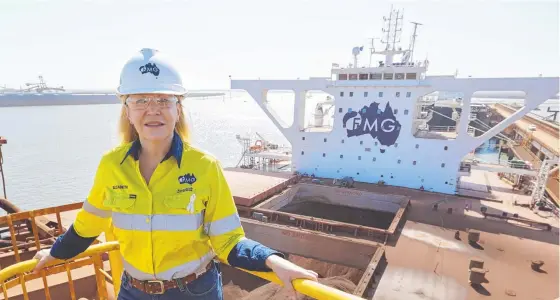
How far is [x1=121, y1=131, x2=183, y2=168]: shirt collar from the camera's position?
6.48 feet

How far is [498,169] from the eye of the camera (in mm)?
14898

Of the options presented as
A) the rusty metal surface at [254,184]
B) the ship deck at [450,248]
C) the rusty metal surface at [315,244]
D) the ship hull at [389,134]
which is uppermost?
the ship hull at [389,134]

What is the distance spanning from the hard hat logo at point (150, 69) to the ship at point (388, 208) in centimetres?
268

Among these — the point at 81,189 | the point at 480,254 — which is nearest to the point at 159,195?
the point at 480,254

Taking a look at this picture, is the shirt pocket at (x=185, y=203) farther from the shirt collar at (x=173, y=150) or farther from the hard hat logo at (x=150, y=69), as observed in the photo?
the hard hat logo at (x=150, y=69)

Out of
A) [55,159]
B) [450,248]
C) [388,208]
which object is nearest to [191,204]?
[450,248]

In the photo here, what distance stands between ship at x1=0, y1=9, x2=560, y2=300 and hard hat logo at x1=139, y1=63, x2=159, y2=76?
2680 mm

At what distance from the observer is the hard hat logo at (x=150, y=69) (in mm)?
1907

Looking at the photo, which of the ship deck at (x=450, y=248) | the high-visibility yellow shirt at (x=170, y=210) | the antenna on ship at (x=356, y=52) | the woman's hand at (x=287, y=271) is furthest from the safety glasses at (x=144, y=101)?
the antenna on ship at (x=356, y=52)

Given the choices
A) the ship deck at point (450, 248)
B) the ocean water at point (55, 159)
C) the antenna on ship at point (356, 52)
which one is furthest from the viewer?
the ocean water at point (55, 159)

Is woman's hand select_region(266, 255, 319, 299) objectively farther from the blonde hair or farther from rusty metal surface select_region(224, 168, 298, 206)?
rusty metal surface select_region(224, 168, 298, 206)

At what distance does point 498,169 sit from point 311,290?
16.8 m

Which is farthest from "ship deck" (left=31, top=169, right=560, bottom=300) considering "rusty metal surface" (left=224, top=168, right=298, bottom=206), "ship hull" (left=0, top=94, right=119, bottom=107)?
"ship hull" (left=0, top=94, right=119, bottom=107)

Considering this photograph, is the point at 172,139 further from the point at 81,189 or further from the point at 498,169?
the point at 81,189
